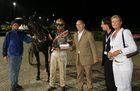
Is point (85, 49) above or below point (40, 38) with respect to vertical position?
below

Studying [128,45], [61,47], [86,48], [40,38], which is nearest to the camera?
[128,45]

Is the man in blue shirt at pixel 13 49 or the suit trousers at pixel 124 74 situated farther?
the man in blue shirt at pixel 13 49

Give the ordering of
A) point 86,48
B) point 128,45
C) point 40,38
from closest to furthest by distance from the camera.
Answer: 1. point 128,45
2. point 86,48
3. point 40,38

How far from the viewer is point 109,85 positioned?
7.33 meters

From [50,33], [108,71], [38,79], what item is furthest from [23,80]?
[108,71]

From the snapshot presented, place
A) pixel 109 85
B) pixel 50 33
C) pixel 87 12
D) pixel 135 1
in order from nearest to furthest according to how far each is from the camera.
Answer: pixel 109 85 → pixel 50 33 → pixel 135 1 → pixel 87 12

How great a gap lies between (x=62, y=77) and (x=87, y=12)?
91618 millimetres

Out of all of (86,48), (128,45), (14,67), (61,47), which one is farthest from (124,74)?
(14,67)

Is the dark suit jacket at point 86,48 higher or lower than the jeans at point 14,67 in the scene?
higher

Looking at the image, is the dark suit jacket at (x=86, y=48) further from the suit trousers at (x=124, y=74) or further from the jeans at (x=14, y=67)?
the suit trousers at (x=124, y=74)

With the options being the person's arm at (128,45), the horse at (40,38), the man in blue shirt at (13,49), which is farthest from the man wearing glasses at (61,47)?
the person's arm at (128,45)

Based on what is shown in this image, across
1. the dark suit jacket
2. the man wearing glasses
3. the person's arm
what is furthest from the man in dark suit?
the person's arm

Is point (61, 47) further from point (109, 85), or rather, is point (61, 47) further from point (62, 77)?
point (109, 85)

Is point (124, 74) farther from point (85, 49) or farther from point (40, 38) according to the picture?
point (40, 38)
